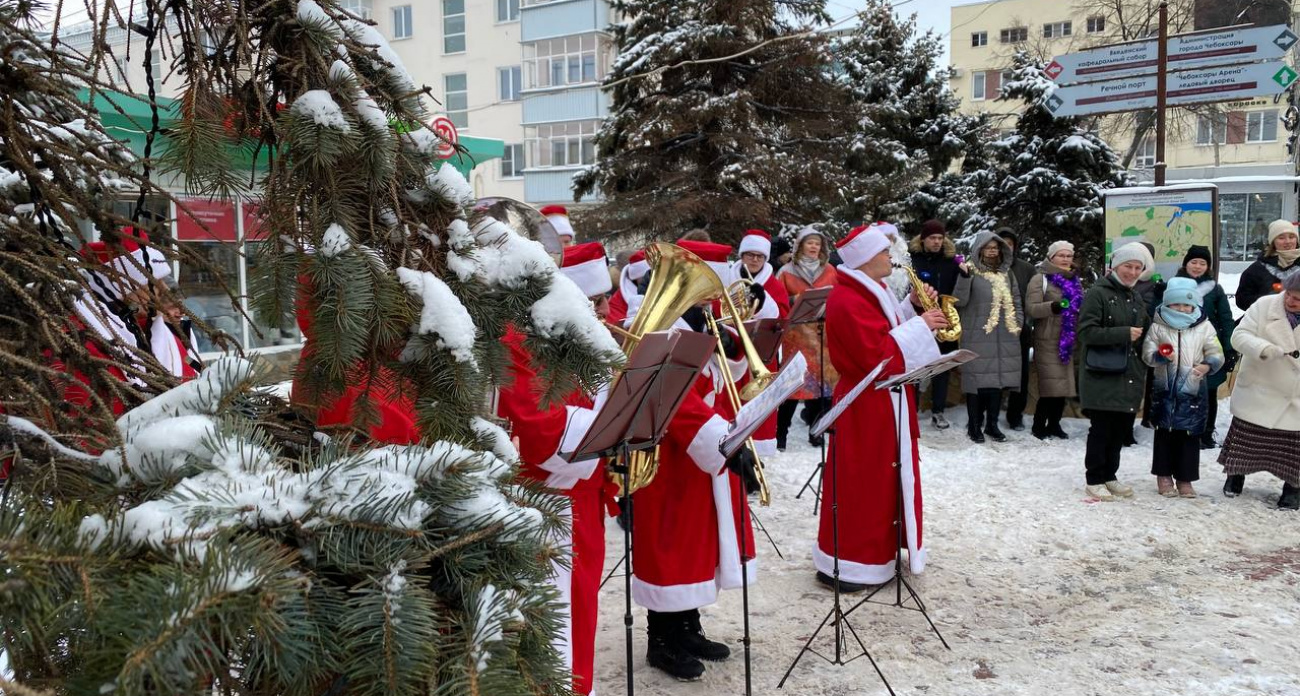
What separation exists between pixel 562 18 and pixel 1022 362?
20952mm

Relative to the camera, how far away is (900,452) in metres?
5.12

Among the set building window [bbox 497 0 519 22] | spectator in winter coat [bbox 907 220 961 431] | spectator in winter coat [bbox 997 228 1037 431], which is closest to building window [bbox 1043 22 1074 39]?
building window [bbox 497 0 519 22]

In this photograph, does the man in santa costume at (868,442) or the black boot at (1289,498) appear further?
the black boot at (1289,498)

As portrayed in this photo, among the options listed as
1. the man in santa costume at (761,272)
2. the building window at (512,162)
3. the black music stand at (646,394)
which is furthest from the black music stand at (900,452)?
the building window at (512,162)

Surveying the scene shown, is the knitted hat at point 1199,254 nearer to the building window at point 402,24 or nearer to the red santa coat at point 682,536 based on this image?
the red santa coat at point 682,536

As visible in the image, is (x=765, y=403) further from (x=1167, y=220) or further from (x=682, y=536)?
(x=1167, y=220)

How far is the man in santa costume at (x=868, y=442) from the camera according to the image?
5.31 metres

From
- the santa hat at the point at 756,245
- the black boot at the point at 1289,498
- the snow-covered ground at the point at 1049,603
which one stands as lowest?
the snow-covered ground at the point at 1049,603

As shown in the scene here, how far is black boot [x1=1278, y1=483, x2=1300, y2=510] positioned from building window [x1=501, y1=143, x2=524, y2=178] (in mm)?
24695

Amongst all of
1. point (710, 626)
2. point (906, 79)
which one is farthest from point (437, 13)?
point (710, 626)

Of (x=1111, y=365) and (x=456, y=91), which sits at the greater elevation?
(x=456, y=91)

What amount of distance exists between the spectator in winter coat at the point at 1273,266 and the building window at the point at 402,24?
27.5m

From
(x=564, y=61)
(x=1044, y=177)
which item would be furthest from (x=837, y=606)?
(x=564, y=61)

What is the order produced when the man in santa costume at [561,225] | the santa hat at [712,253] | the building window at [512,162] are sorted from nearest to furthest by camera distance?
the santa hat at [712,253], the man in santa costume at [561,225], the building window at [512,162]
